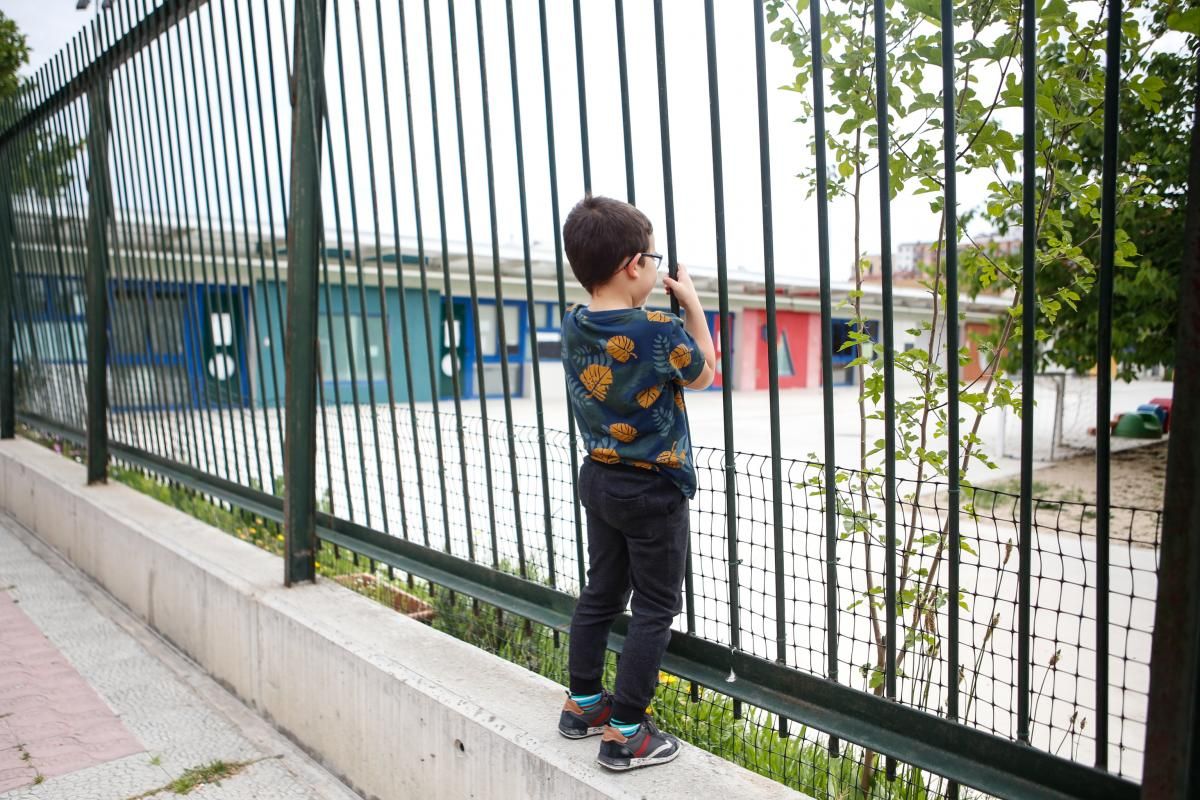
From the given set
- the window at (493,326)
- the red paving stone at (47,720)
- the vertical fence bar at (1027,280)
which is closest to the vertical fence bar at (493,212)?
the vertical fence bar at (1027,280)

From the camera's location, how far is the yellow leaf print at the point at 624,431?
215 centimetres

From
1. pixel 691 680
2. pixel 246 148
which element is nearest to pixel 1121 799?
pixel 691 680

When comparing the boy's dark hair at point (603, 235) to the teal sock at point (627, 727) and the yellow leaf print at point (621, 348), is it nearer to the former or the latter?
the yellow leaf print at point (621, 348)

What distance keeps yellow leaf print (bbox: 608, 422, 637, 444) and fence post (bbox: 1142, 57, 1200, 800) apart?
1.10 m

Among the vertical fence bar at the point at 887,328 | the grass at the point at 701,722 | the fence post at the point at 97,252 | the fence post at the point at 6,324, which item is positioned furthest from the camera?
the fence post at the point at 6,324

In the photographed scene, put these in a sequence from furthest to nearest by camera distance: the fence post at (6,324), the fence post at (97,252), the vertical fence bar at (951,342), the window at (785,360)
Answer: the window at (785,360) < the fence post at (6,324) < the fence post at (97,252) < the vertical fence bar at (951,342)

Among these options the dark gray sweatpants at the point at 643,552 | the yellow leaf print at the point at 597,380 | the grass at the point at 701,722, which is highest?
the yellow leaf print at the point at 597,380

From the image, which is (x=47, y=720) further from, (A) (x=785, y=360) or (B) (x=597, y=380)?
(A) (x=785, y=360)

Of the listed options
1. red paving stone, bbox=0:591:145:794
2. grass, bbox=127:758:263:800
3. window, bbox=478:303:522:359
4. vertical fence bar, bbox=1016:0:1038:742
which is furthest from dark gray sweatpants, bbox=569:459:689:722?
window, bbox=478:303:522:359

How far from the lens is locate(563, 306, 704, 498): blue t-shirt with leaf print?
2100 mm

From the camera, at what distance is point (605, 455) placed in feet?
7.18

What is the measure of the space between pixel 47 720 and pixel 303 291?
6.05 feet

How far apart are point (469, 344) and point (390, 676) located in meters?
20.6

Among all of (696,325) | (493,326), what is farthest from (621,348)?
(493,326)
